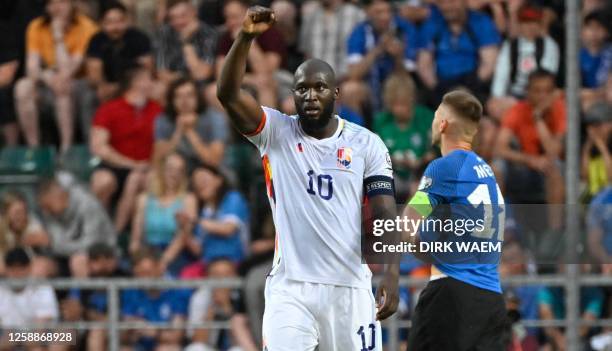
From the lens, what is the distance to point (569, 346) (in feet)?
36.9

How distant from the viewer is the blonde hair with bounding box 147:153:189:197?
1329 cm

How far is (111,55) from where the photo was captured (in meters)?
14.5

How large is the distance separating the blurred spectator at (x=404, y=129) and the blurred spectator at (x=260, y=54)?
110cm

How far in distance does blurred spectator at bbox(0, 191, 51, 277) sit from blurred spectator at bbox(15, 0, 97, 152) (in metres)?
1.17

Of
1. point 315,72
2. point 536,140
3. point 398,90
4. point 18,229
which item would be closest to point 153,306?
point 18,229

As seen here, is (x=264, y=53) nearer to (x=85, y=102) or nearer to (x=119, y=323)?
(x=85, y=102)

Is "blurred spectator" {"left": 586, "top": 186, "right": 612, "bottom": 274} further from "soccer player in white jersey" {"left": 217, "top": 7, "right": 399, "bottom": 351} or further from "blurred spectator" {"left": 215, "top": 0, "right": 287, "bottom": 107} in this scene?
"soccer player in white jersey" {"left": 217, "top": 7, "right": 399, "bottom": 351}

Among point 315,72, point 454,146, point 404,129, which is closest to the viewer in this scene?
point 315,72

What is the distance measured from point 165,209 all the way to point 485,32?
3.51 metres

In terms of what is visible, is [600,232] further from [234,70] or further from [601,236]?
→ [234,70]

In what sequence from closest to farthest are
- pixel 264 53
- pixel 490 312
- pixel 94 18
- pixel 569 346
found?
pixel 490 312 < pixel 569 346 < pixel 264 53 < pixel 94 18

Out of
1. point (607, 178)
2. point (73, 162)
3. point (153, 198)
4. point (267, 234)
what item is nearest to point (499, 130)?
point (607, 178)

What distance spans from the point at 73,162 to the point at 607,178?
524 cm

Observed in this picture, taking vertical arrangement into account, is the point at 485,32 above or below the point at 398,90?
above
